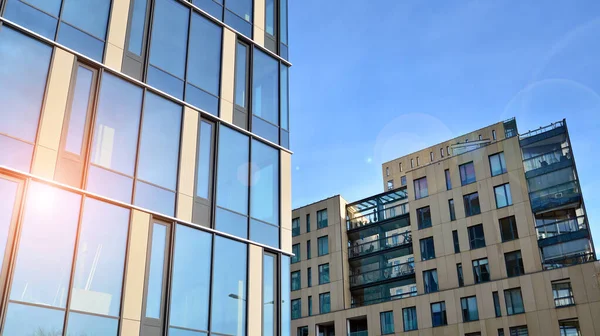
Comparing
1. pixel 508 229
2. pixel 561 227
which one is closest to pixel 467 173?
pixel 508 229

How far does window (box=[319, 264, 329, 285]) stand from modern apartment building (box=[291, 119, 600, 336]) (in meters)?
0.09

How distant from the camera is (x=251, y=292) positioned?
17.9m

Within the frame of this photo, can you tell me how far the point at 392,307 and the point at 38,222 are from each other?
3873 cm

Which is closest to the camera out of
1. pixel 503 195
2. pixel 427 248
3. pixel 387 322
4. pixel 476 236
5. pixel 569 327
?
pixel 569 327

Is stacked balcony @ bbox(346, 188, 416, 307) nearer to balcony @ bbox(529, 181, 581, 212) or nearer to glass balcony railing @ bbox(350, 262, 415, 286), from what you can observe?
glass balcony railing @ bbox(350, 262, 415, 286)

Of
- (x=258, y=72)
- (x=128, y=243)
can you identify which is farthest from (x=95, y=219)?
(x=258, y=72)

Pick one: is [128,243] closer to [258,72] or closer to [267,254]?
[267,254]

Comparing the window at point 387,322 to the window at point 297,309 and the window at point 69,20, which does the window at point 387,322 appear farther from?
the window at point 69,20

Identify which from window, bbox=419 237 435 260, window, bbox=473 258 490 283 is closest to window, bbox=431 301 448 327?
window, bbox=473 258 490 283

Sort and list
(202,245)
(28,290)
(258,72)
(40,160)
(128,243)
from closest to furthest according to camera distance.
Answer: (28,290), (40,160), (128,243), (202,245), (258,72)

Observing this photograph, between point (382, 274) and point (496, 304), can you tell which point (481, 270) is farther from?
point (382, 274)

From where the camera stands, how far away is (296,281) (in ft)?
184

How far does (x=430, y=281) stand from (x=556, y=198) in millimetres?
11688

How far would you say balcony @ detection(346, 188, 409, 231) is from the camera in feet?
174
